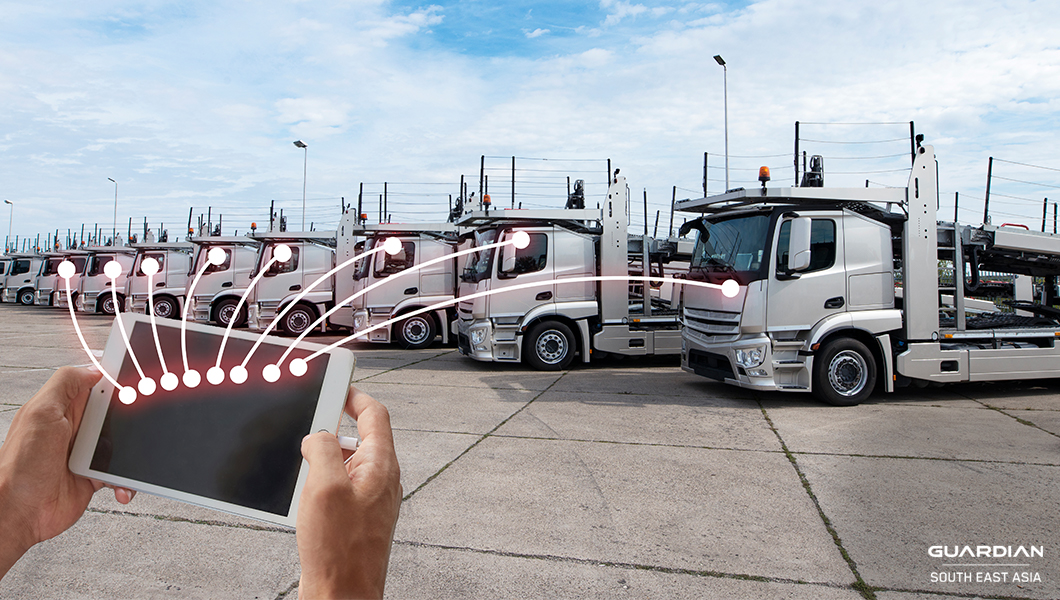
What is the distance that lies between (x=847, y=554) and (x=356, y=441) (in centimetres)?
319

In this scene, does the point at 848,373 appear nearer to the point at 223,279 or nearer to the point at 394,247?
the point at 394,247

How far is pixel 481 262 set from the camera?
10609mm

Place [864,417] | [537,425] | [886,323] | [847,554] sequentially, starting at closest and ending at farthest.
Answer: [847,554] < [537,425] < [864,417] < [886,323]

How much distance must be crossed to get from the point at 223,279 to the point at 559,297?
10.7 meters

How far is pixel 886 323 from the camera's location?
7617 millimetres

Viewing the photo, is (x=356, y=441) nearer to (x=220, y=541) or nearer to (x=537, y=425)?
(x=220, y=541)

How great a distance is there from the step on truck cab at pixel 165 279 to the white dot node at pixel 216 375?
19.3 metres

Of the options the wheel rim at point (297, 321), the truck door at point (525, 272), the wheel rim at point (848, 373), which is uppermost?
the truck door at point (525, 272)

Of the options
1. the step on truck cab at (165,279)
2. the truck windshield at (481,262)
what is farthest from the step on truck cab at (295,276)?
the truck windshield at (481,262)

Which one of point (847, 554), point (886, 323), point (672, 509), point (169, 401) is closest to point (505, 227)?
point (886, 323)

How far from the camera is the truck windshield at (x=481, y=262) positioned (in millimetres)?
10391

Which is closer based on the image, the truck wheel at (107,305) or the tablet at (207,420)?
the tablet at (207,420)

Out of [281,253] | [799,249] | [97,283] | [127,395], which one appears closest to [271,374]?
[127,395]

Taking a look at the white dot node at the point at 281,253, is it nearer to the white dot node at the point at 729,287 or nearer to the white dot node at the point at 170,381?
the white dot node at the point at 170,381
